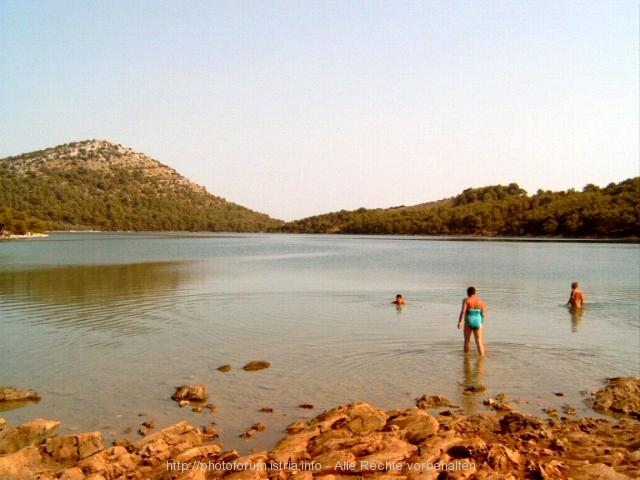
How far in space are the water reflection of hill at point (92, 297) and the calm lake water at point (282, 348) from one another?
5.0 inches

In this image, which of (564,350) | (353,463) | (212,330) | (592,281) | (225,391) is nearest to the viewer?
(353,463)

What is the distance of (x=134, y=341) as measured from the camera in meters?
18.7

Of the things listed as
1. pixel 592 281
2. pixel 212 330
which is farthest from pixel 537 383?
pixel 592 281

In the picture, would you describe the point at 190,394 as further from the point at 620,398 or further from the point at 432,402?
the point at 620,398

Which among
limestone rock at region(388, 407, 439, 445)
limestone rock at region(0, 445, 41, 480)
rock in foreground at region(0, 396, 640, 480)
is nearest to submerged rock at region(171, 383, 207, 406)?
rock in foreground at region(0, 396, 640, 480)

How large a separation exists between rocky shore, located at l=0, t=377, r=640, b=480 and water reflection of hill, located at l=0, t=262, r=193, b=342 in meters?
10.5

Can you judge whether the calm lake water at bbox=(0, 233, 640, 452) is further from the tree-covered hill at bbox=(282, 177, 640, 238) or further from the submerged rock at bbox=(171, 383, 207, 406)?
the tree-covered hill at bbox=(282, 177, 640, 238)

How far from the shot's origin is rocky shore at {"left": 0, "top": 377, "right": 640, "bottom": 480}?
24.8 ft

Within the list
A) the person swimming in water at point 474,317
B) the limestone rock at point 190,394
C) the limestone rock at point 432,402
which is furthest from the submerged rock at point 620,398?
the limestone rock at point 190,394

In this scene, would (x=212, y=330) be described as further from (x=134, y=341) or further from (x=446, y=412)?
(x=446, y=412)

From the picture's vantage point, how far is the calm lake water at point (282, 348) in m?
12.0

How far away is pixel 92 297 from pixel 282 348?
54.2 feet

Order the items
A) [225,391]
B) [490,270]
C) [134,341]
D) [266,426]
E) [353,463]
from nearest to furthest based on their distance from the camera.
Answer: [353,463] → [266,426] → [225,391] → [134,341] → [490,270]

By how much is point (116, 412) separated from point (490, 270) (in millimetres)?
42979
